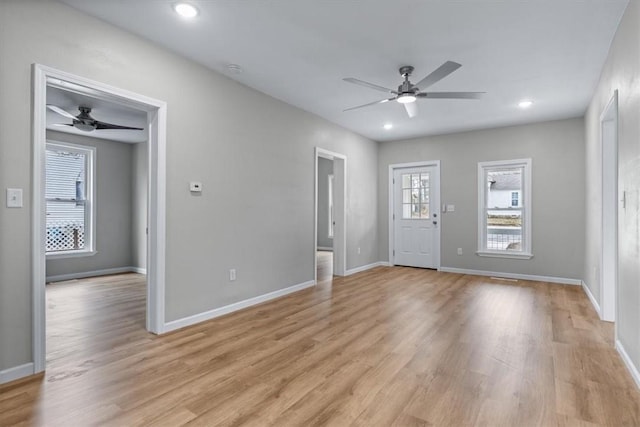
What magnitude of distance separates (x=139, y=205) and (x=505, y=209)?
6.92 metres

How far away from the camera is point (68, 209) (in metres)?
5.96

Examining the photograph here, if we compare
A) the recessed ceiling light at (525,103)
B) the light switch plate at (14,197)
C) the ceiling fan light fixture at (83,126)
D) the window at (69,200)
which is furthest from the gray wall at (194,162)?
the window at (69,200)

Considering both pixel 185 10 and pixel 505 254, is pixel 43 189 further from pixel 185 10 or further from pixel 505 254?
pixel 505 254

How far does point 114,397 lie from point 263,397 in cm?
91

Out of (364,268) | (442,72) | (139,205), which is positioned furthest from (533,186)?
(139,205)

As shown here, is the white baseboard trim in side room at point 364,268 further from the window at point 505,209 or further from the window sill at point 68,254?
the window sill at point 68,254

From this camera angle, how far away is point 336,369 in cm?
240

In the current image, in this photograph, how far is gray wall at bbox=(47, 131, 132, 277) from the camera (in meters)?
6.18

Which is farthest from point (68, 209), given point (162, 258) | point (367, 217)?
point (367, 217)

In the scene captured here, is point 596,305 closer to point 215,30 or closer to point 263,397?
point 263,397

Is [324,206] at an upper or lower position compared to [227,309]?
upper

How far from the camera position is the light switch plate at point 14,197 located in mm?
2205

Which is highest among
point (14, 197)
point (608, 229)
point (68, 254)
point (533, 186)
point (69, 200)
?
point (533, 186)

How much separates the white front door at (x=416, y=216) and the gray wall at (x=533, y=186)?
0.18 metres
